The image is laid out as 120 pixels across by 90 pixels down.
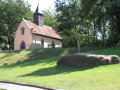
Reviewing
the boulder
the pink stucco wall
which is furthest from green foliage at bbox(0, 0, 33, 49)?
the boulder

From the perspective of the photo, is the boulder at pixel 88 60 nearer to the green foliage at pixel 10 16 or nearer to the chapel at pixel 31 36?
the chapel at pixel 31 36

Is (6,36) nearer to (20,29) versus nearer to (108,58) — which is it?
(20,29)

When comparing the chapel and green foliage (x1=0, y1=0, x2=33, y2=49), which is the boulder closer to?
the chapel

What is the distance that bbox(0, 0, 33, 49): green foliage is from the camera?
43.2 meters

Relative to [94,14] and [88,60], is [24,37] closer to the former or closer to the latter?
[94,14]

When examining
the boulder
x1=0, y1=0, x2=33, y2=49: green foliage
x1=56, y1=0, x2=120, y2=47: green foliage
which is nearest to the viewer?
the boulder

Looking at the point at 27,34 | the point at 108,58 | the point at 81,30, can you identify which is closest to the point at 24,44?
the point at 27,34

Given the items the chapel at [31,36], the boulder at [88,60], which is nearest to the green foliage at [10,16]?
the chapel at [31,36]

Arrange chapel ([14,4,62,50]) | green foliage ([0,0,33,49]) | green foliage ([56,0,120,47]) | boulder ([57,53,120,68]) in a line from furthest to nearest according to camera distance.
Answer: green foliage ([0,0,33,49]) < chapel ([14,4,62,50]) < green foliage ([56,0,120,47]) < boulder ([57,53,120,68])

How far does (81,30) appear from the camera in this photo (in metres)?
45.3

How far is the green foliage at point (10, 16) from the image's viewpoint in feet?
142

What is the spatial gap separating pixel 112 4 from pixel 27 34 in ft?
61.8

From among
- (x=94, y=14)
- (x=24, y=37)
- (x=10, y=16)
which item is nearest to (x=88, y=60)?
(x=94, y=14)

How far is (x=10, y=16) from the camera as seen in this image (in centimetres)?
4528
